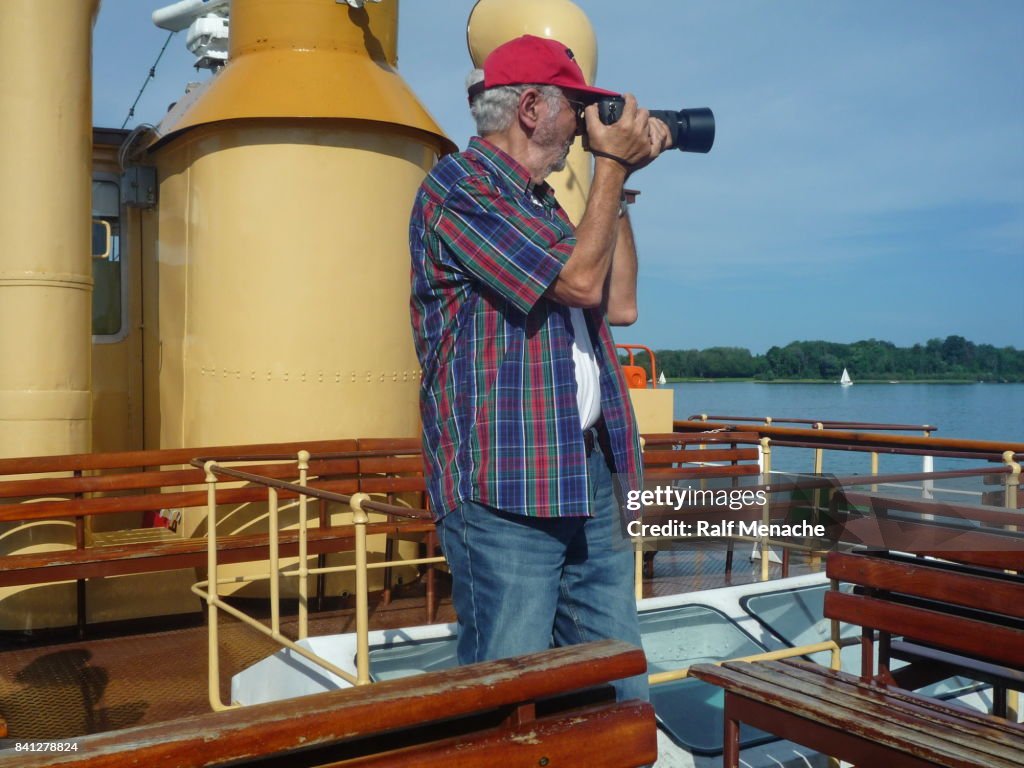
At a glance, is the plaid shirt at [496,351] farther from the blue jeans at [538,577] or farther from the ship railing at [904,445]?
the ship railing at [904,445]

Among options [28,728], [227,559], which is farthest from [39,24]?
[28,728]

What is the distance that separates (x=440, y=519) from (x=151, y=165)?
5.73m

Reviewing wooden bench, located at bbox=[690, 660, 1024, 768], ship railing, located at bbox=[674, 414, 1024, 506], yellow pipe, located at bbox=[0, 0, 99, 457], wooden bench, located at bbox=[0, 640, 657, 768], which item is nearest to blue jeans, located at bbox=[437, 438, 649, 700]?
wooden bench, located at bbox=[0, 640, 657, 768]

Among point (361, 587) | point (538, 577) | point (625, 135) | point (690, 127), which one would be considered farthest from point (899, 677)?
point (625, 135)

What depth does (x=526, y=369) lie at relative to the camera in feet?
6.31

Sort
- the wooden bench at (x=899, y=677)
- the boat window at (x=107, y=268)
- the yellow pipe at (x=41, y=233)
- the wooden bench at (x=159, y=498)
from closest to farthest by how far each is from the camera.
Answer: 1. the wooden bench at (x=899, y=677)
2. the wooden bench at (x=159, y=498)
3. the yellow pipe at (x=41, y=233)
4. the boat window at (x=107, y=268)

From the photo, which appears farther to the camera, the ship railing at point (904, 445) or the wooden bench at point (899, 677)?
the ship railing at point (904, 445)

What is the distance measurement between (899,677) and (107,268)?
585 centimetres

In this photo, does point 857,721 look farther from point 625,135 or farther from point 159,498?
point 159,498

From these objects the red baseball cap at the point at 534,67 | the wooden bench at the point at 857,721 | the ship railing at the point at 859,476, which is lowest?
the wooden bench at the point at 857,721

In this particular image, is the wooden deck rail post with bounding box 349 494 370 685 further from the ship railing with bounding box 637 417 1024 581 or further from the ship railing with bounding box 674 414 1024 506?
the ship railing with bounding box 674 414 1024 506

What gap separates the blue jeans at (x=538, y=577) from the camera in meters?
1.92

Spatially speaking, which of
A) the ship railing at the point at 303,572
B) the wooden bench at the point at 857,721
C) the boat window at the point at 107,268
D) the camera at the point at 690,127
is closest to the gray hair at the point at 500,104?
the camera at the point at 690,127

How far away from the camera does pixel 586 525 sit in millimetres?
2066
